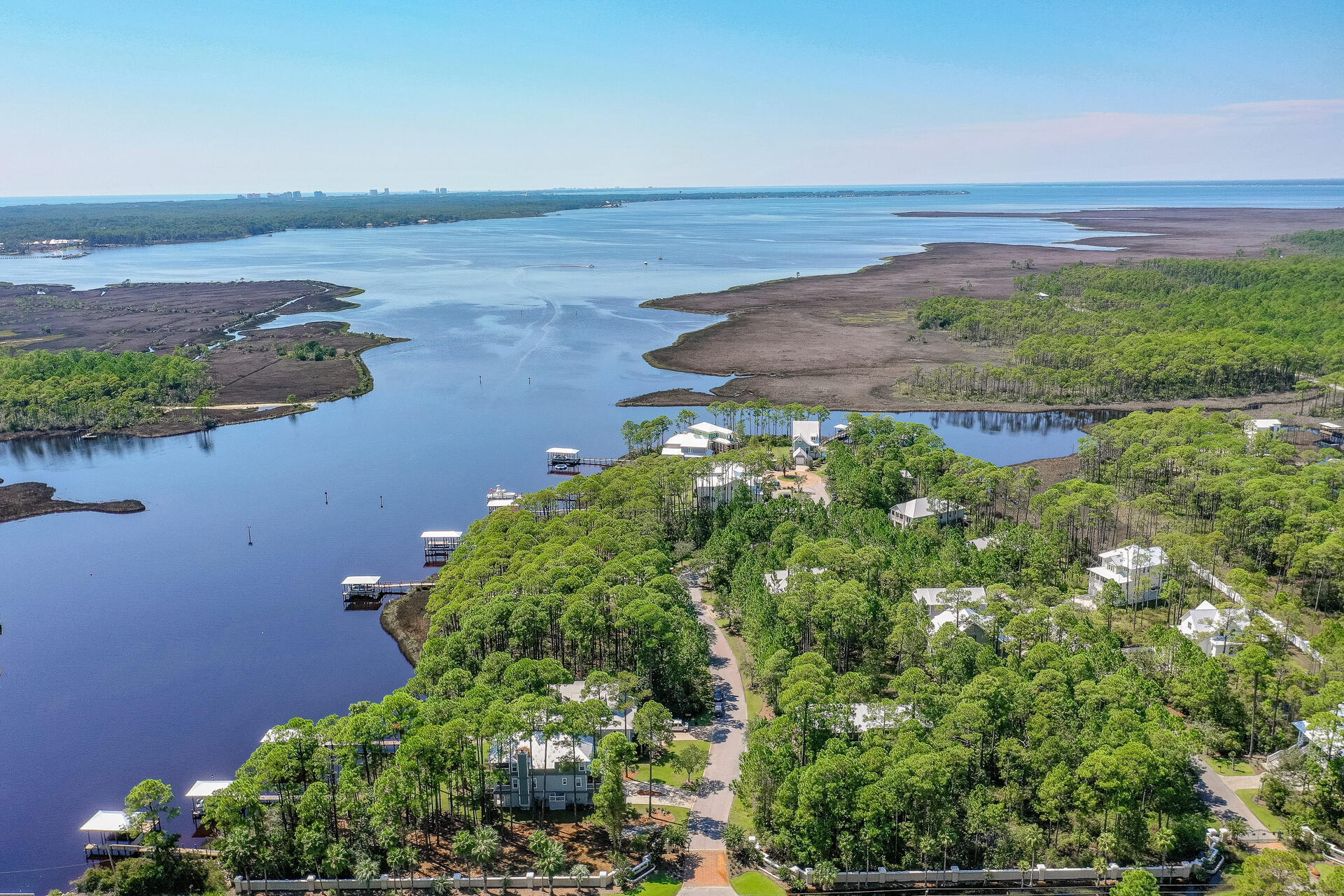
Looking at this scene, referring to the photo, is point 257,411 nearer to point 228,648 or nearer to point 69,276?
point 228,648

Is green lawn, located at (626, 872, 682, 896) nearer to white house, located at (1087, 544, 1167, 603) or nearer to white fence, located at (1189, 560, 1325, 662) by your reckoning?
white fence, located at (1189, 560, 1325, 662)

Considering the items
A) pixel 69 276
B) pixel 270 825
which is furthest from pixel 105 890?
pixel 69 276

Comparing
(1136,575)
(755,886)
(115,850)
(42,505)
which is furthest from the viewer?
(42,505)

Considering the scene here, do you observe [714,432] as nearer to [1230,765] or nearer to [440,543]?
[440,543]

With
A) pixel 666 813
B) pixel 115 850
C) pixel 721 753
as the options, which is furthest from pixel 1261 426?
pixel 115 850

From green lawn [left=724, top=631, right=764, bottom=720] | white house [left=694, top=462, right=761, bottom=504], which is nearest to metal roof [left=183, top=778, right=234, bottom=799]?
green lawn [left=724, top=631, right=764, bottom=720]

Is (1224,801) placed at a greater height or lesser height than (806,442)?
lesser
